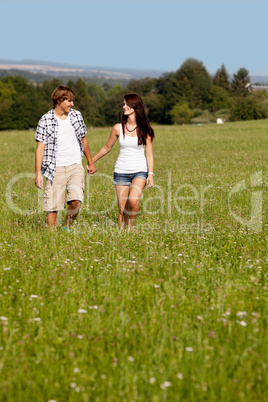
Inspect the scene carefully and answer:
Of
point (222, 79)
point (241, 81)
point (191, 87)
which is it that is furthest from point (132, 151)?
point (241, 81)

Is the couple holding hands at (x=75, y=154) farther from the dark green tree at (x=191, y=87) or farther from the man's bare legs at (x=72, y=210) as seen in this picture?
the dark green tree at (x=191, y=87)

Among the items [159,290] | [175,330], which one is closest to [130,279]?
[159,290]

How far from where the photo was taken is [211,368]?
362 centimetres

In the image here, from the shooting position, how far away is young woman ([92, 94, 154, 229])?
7.85 meters

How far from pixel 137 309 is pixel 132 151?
3743mm

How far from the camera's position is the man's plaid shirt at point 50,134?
7.64m

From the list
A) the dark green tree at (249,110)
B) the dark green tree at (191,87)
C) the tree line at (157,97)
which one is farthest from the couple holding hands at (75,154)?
the dark green tree at (191,87)

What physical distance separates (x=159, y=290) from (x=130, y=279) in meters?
0.50

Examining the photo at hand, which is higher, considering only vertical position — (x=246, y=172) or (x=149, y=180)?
(x=149, y=180)

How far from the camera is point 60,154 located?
7.91 metres

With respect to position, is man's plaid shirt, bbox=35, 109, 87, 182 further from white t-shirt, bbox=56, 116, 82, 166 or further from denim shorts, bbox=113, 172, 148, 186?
denim shorts, bbox=113, 172, 148, 186

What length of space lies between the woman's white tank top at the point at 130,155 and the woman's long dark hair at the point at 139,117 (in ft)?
0.35

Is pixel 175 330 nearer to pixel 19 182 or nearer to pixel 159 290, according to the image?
pixel 159 290

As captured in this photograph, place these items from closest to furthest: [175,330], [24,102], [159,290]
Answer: [175,330], [159,290], [24,102]
